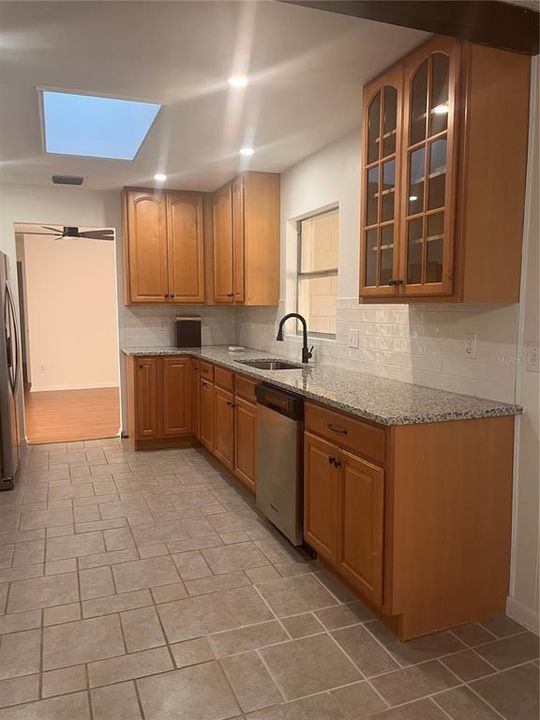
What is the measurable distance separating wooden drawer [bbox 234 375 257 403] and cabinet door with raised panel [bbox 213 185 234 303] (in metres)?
1.27

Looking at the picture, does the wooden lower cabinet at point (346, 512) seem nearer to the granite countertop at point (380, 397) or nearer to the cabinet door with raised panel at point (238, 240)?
the granite countertop at point (380, 397)

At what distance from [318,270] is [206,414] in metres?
1.53

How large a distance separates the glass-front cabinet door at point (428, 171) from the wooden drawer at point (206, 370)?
2273mm

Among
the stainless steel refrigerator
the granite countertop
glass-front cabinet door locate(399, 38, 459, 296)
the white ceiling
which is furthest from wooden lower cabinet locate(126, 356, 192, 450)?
glass-front cabinet door locate(399, 38, 459, 296)

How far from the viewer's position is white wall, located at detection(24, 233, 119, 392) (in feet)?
26.5

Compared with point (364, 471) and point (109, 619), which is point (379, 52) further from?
point (109, 619)

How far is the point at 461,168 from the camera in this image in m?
2.09

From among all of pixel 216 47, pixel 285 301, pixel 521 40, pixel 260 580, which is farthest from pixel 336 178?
pixel 260 580

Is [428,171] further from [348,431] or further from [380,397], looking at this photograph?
[348,431]

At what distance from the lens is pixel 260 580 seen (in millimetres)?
2631

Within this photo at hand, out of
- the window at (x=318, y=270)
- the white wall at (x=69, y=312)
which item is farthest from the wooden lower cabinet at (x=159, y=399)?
the white wall at (x=69, y=312)

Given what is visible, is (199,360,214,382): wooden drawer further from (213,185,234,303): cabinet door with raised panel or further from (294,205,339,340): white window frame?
(294,205,339,340): white window frame

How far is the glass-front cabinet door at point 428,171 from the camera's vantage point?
7.02ft

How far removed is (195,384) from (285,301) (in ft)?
3.76
